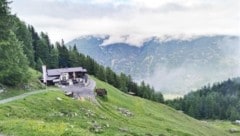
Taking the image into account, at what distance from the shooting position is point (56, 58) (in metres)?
194

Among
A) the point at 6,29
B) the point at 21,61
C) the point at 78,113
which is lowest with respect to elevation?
the point at 78,113

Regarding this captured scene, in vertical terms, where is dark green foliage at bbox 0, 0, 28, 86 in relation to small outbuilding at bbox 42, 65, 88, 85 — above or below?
above

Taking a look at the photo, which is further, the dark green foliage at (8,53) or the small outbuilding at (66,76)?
the small outbuilding at (66,76)

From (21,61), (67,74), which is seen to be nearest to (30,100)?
(21,61)

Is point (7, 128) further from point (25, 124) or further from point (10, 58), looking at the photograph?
point (10, 58)

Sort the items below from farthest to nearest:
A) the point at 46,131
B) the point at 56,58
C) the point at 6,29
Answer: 1. the point at 56,58
2. the point at 6,29
3. the point at 46,131

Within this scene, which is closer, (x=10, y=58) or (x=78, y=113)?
(x=78, y=113)

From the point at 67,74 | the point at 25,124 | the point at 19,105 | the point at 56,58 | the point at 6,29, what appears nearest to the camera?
the point at 25,124

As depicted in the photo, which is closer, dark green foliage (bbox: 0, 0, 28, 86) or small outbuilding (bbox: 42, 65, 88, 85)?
dark green foliage (bbox: 0, 0, 28, 86)

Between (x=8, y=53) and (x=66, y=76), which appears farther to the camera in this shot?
(x=66, y=76)

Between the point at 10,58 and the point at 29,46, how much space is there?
2826 inches

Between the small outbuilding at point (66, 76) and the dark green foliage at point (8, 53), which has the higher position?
the dark green foliage at point (8, 53)

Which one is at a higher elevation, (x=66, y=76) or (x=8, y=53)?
(x=8, y=53)

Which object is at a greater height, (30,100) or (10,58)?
(10,58)
